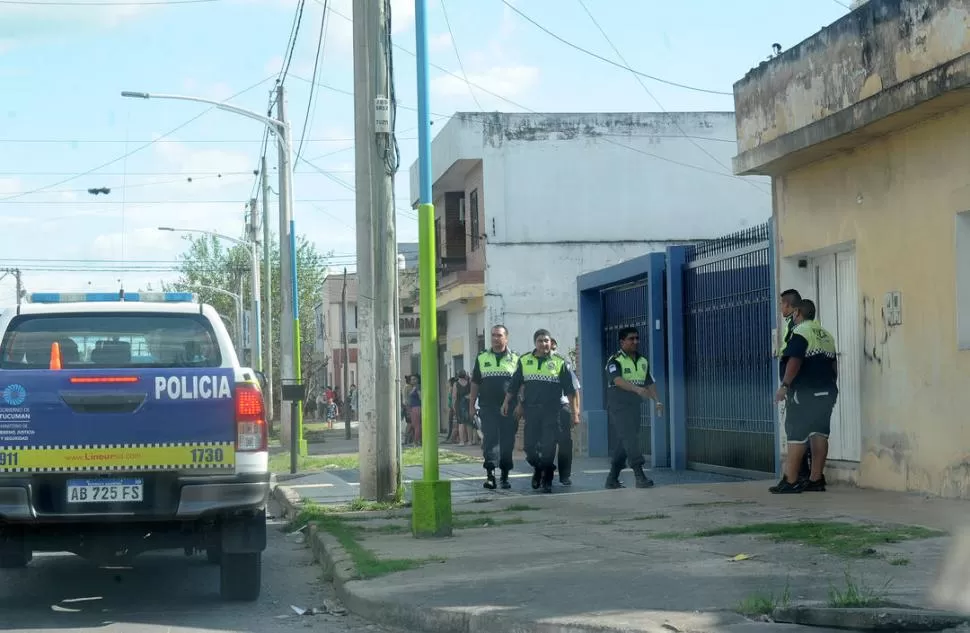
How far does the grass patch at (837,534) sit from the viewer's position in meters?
8.23

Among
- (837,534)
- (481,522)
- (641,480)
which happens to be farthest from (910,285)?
(481,522)

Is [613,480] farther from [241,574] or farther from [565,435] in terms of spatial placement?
[241,574]

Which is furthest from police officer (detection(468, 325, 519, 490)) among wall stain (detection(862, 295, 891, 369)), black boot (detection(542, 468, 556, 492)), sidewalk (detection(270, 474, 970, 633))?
wall stain (detection(862, 295, 891, 369))

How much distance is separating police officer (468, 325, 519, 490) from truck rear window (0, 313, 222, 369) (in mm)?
6158

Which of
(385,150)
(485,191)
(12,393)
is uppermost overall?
(485,191)

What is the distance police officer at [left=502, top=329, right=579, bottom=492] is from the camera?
45.9 ft

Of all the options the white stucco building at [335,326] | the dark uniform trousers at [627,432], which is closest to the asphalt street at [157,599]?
the dark uniform trousers at [627,432]

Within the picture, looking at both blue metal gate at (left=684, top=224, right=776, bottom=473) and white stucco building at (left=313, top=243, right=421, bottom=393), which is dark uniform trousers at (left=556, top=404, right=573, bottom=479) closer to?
blue metal gate at (left=684, top=224, right=776, bottom=473)

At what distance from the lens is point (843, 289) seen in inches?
516

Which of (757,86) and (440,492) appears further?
(757,86)

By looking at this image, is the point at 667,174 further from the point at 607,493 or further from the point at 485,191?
the point at 607,493

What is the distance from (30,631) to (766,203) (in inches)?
1017

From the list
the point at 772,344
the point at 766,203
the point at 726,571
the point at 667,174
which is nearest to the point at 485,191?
the point at 667,174

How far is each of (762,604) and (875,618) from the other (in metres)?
0.60
